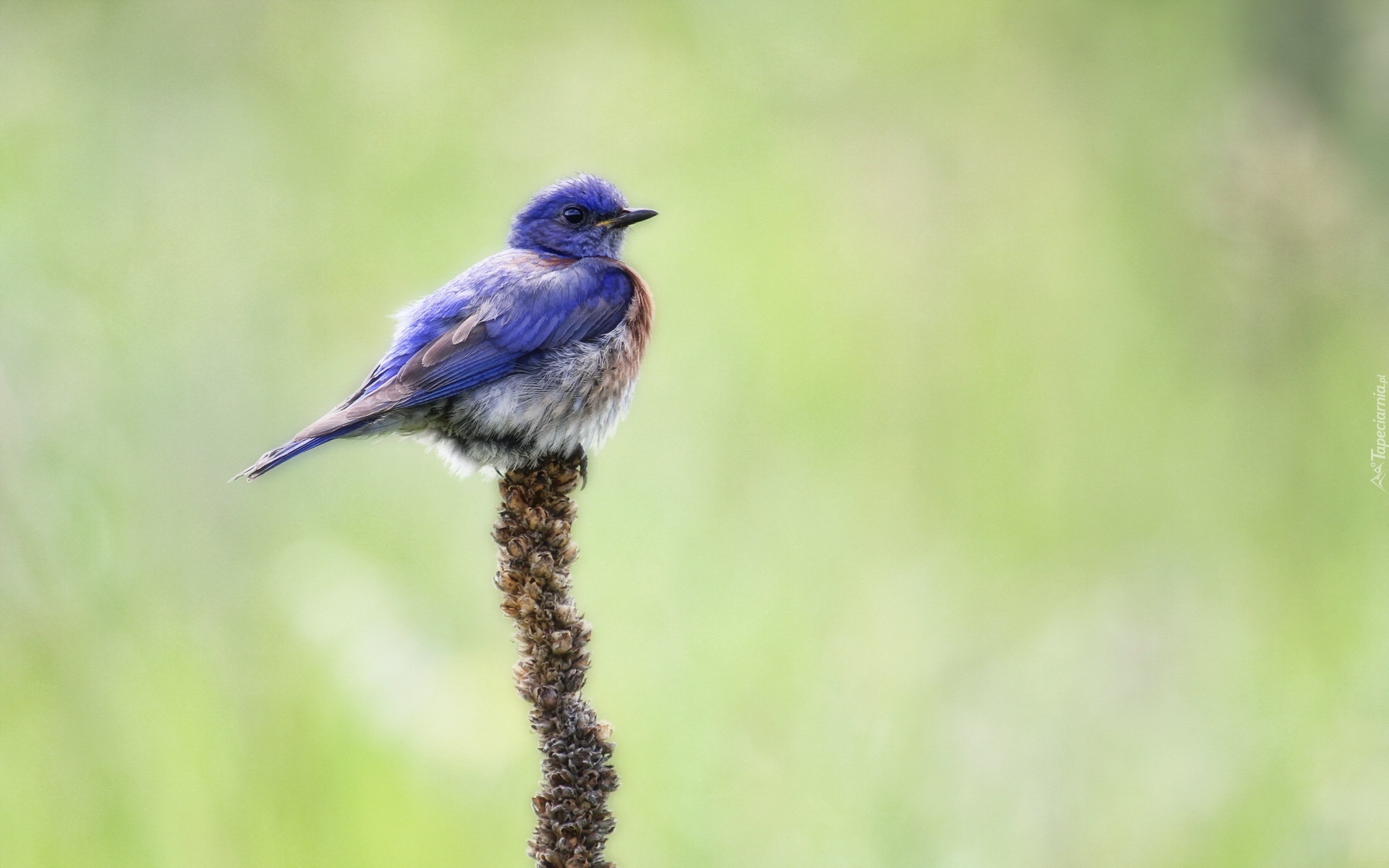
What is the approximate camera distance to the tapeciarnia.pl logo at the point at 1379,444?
12.8ft

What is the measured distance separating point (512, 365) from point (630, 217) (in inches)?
33.5

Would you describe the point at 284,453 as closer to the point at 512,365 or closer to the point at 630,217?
the point at 512,365

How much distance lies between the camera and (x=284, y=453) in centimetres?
329

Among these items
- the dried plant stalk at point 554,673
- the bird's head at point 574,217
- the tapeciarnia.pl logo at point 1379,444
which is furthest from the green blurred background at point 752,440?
the dried plant stalk at point 554,673

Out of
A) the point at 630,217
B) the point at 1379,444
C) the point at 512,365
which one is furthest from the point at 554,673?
the point at 1379,444

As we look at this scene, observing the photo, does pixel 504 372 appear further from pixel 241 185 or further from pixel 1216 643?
pixel 1216 643

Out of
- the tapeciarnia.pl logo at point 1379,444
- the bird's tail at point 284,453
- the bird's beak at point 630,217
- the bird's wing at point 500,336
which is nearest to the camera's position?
the bird's tail at point 284,453

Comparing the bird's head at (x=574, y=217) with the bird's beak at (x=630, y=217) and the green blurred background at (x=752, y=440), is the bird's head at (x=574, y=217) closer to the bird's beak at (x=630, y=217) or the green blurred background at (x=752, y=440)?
the bird's beak at (x=630, y=217)

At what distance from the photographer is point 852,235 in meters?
5.12

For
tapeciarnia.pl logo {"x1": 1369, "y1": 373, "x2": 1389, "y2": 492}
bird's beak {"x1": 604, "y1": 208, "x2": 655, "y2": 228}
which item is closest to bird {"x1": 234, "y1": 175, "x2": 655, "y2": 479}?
bird's beak {"x1": 604, "y1": 208, "x2": 655, "y2": 228}

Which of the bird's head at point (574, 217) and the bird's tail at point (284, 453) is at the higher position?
the bird's head at point (574, 217)

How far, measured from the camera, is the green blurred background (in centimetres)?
328

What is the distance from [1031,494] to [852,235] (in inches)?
51.0

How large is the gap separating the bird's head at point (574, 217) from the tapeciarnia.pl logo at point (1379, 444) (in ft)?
8.36
